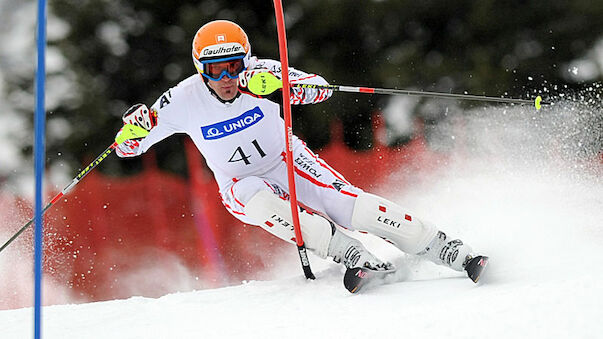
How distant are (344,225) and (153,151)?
600cm

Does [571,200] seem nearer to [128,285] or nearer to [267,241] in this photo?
[267,241]

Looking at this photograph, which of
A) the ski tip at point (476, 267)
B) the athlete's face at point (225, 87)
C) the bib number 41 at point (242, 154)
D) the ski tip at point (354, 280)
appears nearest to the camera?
the ski tip at point (476, 267)

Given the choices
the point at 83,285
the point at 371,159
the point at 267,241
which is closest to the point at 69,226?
the point at 83,285

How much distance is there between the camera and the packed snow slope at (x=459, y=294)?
2.14 metres

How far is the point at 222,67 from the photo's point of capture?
3.34 m

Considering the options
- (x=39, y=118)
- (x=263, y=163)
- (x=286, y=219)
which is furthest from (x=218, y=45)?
(x=39, y=118)

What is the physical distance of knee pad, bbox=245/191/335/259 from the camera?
3.29 m

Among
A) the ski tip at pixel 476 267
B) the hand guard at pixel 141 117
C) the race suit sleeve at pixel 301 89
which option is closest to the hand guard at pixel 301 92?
the race suit sleeve at pixel 301 89

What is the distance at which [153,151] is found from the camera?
905cm

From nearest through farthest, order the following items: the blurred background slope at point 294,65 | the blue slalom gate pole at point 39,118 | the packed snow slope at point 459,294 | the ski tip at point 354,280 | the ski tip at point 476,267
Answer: the blue slalom gate pole at point 39,118 < the packed snow slope at point 459,294 < the ski tip at point 476,267 < the ski tip at point 354,280 < the blurred background slope at point 294,65

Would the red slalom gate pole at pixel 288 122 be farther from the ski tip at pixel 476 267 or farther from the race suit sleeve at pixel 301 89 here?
the ski tip at pixel 476 267

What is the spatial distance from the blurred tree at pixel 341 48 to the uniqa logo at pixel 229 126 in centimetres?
552

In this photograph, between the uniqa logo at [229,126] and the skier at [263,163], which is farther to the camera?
the uniqa logo at [229,126]

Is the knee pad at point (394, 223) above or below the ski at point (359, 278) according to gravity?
above
